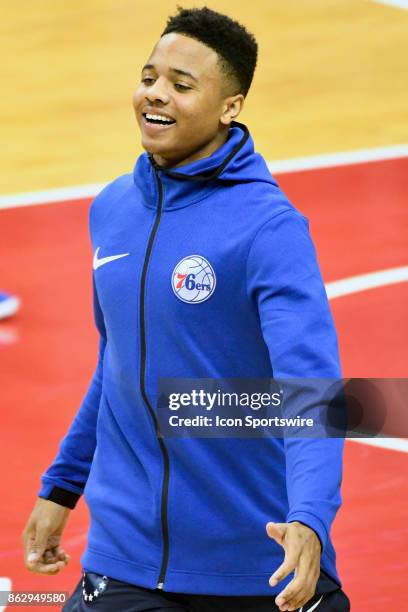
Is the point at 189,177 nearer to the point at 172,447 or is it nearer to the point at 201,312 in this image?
the point at 201,312

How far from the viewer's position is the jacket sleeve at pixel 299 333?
294 centimetres

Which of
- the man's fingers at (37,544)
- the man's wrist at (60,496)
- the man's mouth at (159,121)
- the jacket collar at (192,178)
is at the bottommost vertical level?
the man's fingers at (37,544)

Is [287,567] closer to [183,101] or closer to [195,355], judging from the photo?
[195,355]

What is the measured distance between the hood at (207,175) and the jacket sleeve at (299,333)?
22cm

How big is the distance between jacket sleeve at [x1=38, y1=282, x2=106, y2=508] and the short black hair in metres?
0.70

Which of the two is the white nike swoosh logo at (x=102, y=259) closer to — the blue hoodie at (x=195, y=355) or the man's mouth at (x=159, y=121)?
the blue hoodie at (x=195, y=355)

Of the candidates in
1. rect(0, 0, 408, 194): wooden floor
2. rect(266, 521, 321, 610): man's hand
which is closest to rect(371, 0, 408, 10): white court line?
rect(0, 0, 408, 194): wooden floor

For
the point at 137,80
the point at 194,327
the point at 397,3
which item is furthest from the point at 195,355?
the point at 397,3

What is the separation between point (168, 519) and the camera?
340 cm

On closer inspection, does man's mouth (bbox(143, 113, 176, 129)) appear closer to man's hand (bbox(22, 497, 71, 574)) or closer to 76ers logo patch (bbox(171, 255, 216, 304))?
76ers logo patch (bbox(171, 255, 216, 304))

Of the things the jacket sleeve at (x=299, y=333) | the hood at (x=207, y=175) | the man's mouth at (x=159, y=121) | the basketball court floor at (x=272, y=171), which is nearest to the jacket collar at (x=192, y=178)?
the hood at (x=207, y=175)

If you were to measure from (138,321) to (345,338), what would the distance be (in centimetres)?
364

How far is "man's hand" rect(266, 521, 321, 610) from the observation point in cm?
282

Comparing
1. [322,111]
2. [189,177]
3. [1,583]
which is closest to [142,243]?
[189,177]
